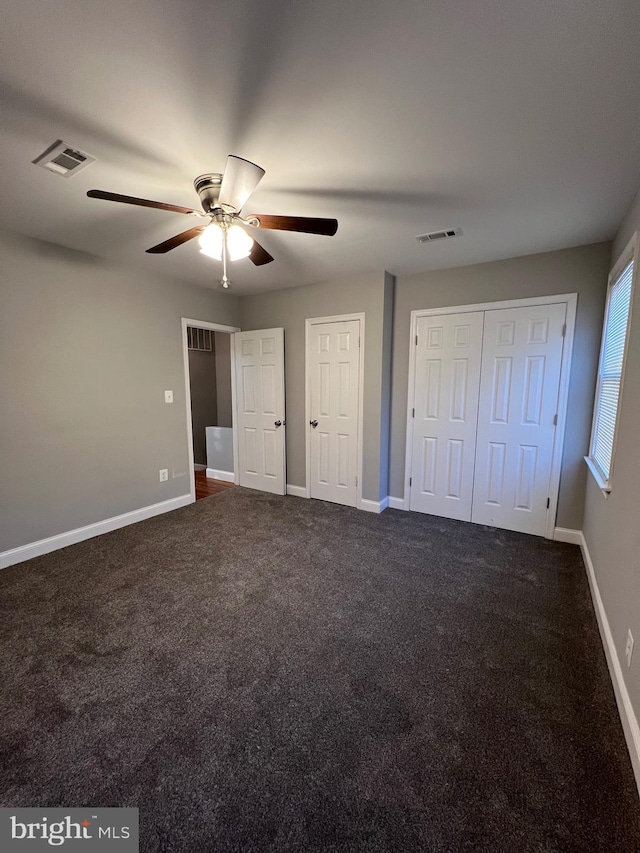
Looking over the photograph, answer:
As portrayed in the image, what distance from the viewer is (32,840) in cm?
107

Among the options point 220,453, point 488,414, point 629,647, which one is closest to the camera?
point 629,647

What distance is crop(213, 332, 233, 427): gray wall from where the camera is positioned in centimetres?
555

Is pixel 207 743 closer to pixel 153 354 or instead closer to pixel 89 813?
pixel 89 813

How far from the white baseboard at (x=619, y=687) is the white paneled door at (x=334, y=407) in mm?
2208

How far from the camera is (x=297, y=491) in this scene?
14.0ft

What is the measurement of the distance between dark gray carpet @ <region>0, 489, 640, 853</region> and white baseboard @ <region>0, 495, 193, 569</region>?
0.11m

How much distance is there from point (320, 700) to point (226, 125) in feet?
Answer: 8.35

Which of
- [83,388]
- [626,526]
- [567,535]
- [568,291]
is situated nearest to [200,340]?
[83,388]

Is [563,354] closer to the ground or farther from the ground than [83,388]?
farther from the ground

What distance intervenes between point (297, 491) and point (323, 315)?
2102 mm

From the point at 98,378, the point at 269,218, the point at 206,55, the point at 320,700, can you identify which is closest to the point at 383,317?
the point at 269,218

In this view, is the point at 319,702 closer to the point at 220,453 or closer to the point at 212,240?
the point at 212,240

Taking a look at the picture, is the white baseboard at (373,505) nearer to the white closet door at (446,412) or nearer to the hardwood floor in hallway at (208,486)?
the white closet door at (446,412)

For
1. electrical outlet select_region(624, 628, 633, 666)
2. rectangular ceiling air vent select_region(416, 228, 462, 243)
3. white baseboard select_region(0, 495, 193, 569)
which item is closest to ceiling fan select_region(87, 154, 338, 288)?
rectangular ceiling air vent select_region(416, 228, 462, 243)
